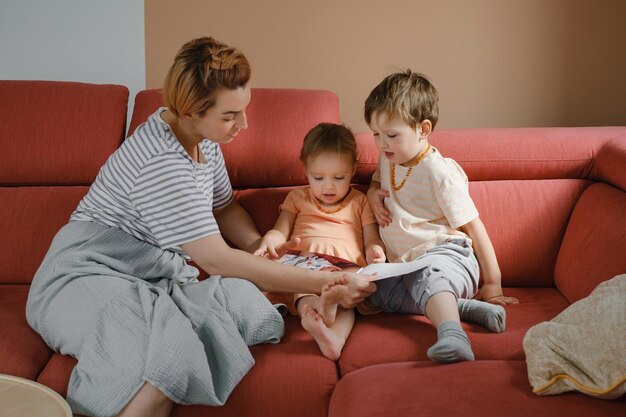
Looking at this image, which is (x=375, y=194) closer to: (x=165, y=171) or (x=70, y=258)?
(x=165, y=171)

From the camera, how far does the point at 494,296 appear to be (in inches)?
81.0

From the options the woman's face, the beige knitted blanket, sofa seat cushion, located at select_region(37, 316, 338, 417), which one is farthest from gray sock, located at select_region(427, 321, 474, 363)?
the woman's face

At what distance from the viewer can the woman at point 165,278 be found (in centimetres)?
161

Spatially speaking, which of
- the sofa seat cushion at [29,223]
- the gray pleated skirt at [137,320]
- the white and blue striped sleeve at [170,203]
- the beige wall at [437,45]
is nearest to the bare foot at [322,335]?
the gray pleated skirt at [137,320]

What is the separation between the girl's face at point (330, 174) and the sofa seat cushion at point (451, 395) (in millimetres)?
642

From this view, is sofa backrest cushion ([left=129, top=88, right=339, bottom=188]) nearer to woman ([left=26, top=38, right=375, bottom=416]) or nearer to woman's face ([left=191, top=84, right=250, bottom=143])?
woman ([left=26, top=38, right=375, bottom=416])

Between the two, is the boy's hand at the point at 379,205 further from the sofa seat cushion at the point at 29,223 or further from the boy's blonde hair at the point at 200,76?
the sofa seat cushion at the point at 29,223

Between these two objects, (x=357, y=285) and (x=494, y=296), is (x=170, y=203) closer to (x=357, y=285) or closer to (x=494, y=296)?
(x=357, y=285)

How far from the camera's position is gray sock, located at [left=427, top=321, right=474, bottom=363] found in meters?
1.63

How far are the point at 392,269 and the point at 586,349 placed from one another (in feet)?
1.70

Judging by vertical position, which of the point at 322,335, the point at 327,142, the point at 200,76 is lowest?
the point at 322,335

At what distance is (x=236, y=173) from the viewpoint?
93.4 inches

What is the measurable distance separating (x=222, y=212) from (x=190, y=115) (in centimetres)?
47

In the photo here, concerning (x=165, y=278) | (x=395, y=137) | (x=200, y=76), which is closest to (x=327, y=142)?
(x=395, y=137)
